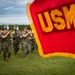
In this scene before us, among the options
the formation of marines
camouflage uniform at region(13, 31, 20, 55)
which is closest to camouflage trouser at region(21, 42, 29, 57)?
the formation of marines

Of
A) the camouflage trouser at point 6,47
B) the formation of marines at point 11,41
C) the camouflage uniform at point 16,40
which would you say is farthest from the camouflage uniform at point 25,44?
the camouflage trouser at point 6,47

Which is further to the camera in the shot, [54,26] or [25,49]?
[25,49]

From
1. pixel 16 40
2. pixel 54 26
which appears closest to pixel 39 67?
pixel 16 40

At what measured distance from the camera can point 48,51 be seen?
224 inches

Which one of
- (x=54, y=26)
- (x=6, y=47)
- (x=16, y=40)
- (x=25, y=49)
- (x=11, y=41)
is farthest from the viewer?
(x=16, y=40)

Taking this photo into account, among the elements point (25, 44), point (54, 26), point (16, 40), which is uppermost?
point (54, 26)

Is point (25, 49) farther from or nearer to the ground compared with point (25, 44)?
nearer to the ground

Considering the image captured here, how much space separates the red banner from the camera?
5410 millimetres

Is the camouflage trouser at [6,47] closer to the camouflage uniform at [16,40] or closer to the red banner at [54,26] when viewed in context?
the camouflage uniform at [16,40]

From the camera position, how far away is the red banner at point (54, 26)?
17.7 feet

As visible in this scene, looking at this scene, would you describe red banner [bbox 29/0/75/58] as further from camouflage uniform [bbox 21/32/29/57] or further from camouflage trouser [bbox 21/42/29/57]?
camouflage trouser [bbox 21/42/29/57]

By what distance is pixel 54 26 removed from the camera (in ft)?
17.9

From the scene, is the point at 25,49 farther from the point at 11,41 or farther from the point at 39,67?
the point at 39,67

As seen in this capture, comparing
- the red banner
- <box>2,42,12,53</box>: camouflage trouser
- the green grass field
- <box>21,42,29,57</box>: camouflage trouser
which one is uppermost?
the red banner
